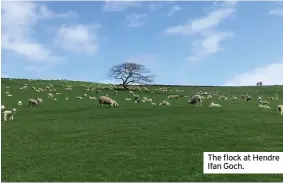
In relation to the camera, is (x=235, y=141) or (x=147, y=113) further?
(x=147, y=113)

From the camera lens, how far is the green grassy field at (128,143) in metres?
19.4

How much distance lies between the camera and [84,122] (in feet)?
114

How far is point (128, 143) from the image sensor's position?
2547 centimetres

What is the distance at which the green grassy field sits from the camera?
19.4m

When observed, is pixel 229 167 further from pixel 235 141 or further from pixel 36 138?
pixel 36 138

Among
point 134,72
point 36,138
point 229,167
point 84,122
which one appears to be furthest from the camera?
point 134,72

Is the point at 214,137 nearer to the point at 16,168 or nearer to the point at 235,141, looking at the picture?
the point at 235,141

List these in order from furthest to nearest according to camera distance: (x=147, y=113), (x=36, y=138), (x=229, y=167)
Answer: (x=147, y=113), (x=36, y=138), (x=229, y=167)

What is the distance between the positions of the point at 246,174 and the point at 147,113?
21.4 metres

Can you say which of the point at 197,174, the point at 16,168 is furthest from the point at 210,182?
the point at 16,168

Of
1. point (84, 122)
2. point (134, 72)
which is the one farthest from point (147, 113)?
point (134, 72)

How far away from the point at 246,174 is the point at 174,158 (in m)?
4.13

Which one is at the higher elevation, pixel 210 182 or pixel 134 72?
pixel 134 72

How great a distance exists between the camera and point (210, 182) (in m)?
18.1
